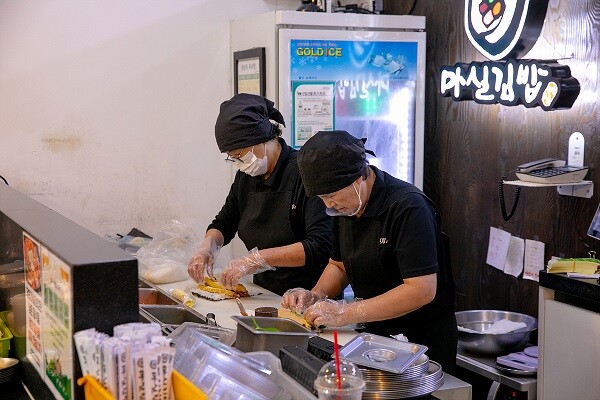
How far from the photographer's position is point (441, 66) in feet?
16.7

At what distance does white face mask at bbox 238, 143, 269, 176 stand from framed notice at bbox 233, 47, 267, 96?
1.25 m

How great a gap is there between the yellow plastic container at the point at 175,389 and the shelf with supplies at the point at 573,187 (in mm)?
2701

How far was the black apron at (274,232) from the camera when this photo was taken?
3.71 m

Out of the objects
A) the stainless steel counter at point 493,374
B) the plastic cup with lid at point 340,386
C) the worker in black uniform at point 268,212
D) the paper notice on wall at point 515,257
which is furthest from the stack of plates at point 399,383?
the paper notice on wall at point 515,257

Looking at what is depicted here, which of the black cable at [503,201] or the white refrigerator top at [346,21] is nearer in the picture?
the black cable at [503,201]

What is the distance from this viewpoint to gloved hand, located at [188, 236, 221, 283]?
375 centimetres

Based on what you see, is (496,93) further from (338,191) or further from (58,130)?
(58,130)

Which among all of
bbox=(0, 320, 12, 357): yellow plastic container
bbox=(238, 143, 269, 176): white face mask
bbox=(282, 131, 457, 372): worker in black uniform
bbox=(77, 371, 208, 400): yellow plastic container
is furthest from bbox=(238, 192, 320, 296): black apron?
bbox=(77, 371, 208, 400): yellow plastic container

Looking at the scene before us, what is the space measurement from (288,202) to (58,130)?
1.98 m

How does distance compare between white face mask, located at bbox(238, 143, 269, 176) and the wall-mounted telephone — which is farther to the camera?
the wall-mounted telephone

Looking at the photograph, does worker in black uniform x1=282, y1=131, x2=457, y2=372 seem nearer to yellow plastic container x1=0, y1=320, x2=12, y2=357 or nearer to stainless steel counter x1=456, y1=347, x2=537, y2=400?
stainless steel counter x1=456, y1=347, x2=537, y2=400

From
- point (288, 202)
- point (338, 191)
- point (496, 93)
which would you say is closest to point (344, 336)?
point (338, 191)

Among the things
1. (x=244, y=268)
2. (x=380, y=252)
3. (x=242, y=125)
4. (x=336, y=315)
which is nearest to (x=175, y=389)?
(x=336, y=315)

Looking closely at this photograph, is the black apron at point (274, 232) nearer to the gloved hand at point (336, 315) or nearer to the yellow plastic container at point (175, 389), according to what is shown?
the gloved hand at point (336, 315)
